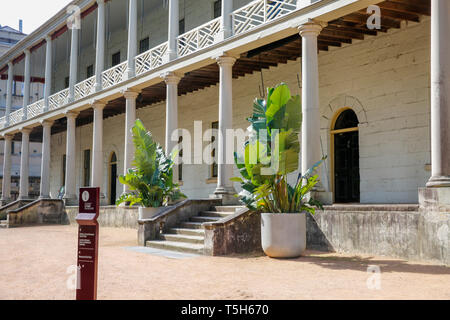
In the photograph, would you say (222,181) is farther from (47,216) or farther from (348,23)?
(47,216)

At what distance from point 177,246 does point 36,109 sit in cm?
1832

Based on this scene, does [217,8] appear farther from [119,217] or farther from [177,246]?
[177,246]

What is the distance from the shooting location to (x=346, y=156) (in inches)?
575

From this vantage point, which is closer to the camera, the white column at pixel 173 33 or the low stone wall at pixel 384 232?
the low stone wall at pixel 384 232

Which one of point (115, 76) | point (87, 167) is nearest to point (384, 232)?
point (115, 76)

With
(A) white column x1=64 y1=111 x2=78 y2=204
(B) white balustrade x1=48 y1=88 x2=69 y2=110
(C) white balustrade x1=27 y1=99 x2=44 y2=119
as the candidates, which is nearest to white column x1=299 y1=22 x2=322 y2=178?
(A) white column x1=64 y1=111 x2=78 y2=204

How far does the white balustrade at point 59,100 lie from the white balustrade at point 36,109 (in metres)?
0.93

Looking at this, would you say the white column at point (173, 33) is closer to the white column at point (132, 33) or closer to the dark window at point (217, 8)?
the white column at point (132, 33)

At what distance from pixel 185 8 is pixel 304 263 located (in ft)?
47.8

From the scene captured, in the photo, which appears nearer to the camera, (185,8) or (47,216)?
(185,8)

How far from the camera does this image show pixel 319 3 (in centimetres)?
1127

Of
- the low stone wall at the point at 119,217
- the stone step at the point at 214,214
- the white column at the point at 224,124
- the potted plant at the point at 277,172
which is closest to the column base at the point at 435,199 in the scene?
the potted plant at the point at 277,172

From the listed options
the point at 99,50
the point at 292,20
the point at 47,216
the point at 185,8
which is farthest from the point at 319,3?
the point at 47,216

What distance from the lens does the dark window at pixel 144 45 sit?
23.1 meters
